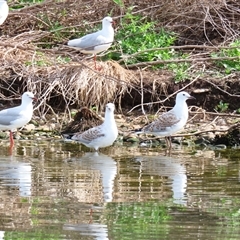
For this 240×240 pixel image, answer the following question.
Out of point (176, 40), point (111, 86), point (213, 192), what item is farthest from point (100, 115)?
point (213, 192)

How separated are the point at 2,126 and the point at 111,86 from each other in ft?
8.31

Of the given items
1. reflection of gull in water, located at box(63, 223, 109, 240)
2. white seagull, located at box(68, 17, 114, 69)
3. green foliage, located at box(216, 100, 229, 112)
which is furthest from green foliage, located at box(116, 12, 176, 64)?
reflection of gull in water, located at box(63, 223, 109, 240)

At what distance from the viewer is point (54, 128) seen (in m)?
14.3

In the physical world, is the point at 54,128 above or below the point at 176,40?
below

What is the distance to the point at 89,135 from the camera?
12805mm

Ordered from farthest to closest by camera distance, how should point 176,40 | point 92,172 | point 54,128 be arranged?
point 176,40, point 54,128, point 92,172

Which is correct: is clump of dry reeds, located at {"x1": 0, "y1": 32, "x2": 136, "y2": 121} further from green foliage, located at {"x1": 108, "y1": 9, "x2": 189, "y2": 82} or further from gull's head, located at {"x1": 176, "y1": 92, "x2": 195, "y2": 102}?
gull's head, located at {"x1": 176, "y1": 92, "x2": 195, "y2": 102}

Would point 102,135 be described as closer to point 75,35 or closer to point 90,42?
point 90,42

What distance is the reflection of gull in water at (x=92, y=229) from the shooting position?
23.3 feet

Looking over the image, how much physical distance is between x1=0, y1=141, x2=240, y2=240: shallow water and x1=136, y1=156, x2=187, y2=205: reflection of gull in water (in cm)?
1

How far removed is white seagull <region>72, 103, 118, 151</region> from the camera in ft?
41.6

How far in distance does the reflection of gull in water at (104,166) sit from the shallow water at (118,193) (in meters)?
0.01

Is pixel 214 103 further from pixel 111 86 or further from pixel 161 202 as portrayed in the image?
pixel 161 202

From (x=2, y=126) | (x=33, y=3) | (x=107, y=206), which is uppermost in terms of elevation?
(x=33, y=3)
